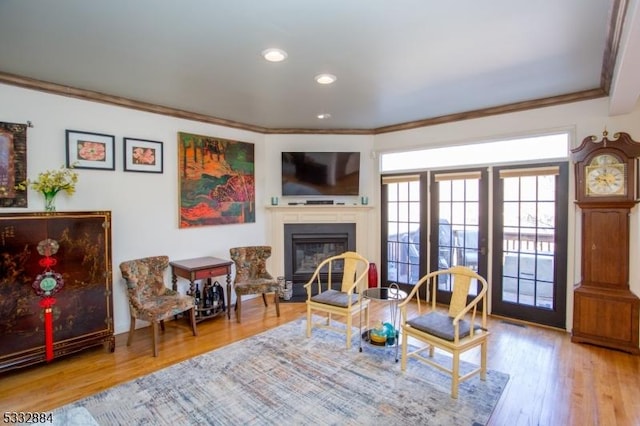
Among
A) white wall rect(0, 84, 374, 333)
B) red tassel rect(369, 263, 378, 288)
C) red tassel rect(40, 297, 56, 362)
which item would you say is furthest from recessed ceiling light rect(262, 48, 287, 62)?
red tassel rect(369, 263, 378, 288)

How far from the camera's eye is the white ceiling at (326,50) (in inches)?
84.7

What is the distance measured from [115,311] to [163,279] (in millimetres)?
604

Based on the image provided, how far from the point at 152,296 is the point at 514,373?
12.4 feet

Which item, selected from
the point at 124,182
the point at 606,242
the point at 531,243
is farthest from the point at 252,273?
the point at 606,242

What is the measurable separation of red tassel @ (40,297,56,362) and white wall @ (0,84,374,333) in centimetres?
88

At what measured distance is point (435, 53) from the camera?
278cm

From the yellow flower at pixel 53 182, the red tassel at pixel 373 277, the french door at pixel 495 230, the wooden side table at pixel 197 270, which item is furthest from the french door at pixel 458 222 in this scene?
the yellow flower at pixel 53 182

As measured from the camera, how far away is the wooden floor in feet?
8.32

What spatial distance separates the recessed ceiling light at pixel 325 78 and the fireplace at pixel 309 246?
2575 mm

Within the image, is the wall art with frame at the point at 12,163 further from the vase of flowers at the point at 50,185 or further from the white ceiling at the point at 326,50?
the white ceiling at the point at 326,50

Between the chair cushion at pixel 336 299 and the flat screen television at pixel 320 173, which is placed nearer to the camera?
the chair cushion at pixel 336 299

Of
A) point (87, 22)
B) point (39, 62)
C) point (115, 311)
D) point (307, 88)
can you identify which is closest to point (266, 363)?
point (115, 311)

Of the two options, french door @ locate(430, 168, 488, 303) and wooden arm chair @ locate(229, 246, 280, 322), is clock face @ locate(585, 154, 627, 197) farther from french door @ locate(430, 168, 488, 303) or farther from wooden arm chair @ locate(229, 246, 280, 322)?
wooden arm chair @ locate(229, 246, 280, 322)

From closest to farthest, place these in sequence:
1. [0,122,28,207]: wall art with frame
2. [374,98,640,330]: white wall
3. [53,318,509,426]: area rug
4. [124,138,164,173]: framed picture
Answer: [53,318,509,426]: area rug
[0,122,28,207]: wall art with frame
[374,98,640,330]: white wall
[124,138,164,173]: framed picture
